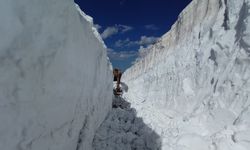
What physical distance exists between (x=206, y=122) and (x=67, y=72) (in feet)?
20.4

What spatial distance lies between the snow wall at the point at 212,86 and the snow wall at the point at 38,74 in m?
3.68

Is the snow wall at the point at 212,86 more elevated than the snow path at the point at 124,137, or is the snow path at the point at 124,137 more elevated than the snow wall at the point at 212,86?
the snow wall at the point at 212,86

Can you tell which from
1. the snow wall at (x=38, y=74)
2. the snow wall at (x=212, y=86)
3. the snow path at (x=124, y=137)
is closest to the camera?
the snow wall at (x=38, y=74)

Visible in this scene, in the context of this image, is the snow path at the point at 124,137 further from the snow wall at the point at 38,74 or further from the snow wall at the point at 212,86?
the snow wall at the point at 38,74

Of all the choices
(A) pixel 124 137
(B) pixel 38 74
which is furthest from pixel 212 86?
(B) pixel 38 74

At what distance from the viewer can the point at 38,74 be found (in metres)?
3.14

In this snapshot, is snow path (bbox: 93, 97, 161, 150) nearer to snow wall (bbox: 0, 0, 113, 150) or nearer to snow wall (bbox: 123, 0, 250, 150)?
snow wall (bbox: 123, 0, 250, 150)

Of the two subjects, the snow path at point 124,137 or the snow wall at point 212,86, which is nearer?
the snow path at point 124,137

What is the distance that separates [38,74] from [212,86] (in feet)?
28.7

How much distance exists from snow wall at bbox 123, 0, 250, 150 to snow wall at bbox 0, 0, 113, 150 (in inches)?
145

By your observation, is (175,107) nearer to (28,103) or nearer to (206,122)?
(206,122)

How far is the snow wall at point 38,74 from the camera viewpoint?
105 inches

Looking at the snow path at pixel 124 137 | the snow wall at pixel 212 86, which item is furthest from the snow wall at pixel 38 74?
the snow wall at pixel 212 86

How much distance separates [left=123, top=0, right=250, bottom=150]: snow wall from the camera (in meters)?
7.48
